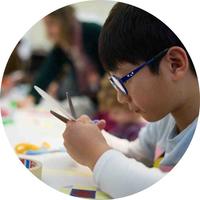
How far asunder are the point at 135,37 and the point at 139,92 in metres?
0.10

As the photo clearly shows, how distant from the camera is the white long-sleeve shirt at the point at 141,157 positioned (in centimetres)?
75

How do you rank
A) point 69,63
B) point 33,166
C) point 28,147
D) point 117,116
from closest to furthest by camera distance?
point 33,166 → point 28,147 → point 117,116 → point 69,63

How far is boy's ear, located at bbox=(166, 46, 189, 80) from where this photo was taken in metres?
0.77

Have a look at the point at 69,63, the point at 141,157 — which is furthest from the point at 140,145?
the point at 69,63

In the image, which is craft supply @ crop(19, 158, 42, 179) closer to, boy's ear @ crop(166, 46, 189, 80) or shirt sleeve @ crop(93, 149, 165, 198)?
shirt sleeve @ crop(93, 149, 165, 198)

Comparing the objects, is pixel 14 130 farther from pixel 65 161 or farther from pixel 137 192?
pixel 137 192

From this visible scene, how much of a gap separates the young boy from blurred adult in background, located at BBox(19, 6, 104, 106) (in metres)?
0.64

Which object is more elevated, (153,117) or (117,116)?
(153,117)

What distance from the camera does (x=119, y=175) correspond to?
2.43 ft

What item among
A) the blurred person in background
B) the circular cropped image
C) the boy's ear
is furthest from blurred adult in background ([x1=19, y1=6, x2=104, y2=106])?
the boy's ear

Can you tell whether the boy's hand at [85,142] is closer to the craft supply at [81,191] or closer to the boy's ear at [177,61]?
the craft supply at [81,191]

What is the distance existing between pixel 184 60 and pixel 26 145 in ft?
1.41

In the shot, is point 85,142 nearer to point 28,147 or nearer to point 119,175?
point 119,175

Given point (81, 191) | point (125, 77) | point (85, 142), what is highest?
point (125, 77)
